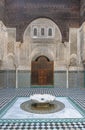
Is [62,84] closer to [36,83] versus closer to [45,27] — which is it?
[36,83]

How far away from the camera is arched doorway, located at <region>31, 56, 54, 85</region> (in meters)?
5.91

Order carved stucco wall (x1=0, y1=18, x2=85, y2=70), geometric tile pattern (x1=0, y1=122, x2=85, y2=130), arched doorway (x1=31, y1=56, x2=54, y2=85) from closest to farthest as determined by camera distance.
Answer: geometric tile pattern (x1=0, y1=122, x2=85, y2=130) < carved stucco wall (x1=0, y1=18, x2=85, y2=70) < arched doorway (x1=31, y1=56, x2=54, y2=85)

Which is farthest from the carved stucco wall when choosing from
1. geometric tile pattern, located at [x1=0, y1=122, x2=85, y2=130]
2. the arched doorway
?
geometric tile pattern, located at [x1=0, y1=122, x2=85, y2=130]

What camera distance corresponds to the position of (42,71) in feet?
19.6

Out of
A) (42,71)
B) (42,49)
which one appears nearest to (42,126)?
(42,71)

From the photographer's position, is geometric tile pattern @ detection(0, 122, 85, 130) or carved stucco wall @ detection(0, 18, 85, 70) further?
carved stucco wall @ detection(0, 18, 85, 70)

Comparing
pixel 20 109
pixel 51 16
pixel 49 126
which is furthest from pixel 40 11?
pixel 49 126

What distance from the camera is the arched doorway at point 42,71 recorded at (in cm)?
591

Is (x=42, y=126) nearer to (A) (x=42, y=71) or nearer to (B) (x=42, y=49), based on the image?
(A) (x=42, y=71)

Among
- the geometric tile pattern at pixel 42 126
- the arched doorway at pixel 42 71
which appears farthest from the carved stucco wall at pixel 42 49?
the geometric tile pattern at pixel 42 126

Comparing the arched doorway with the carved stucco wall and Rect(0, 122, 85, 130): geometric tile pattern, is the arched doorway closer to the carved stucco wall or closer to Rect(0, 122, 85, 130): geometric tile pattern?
the carved stucco wall

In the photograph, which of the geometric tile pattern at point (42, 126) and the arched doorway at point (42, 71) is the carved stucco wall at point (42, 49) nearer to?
the arched doorway at point (42, 71)

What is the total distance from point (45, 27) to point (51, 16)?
46 centimetres

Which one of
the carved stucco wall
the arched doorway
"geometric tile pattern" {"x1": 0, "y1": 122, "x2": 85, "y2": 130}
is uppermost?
the carved stucco wall
